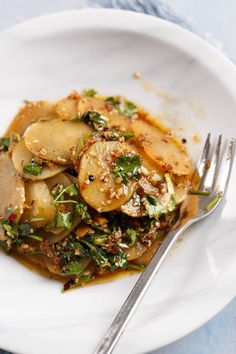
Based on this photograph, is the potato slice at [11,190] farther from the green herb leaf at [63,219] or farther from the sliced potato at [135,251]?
the sliced potato at [135,251]

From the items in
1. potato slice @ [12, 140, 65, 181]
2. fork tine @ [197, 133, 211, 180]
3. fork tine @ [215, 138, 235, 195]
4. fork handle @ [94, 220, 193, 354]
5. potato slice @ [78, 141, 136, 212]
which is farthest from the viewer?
fork tine @ [197, 133, 211, 180]

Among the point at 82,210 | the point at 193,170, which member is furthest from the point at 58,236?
the point at 193,170

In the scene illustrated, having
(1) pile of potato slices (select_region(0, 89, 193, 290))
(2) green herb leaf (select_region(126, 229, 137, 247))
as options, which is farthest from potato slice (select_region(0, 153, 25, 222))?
(2) green herb leaf (select_region(126, 229, 137, 247))

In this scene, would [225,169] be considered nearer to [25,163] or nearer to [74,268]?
[74,268]

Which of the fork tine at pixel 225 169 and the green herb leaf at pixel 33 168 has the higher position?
the fork tine at pixel 225 169

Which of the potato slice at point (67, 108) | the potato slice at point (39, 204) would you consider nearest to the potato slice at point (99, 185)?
the potato slice at point (39, 204)

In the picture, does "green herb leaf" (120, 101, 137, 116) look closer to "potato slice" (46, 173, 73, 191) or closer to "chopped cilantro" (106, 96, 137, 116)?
"chopped cilantro" (106, 96, 137, 116)
